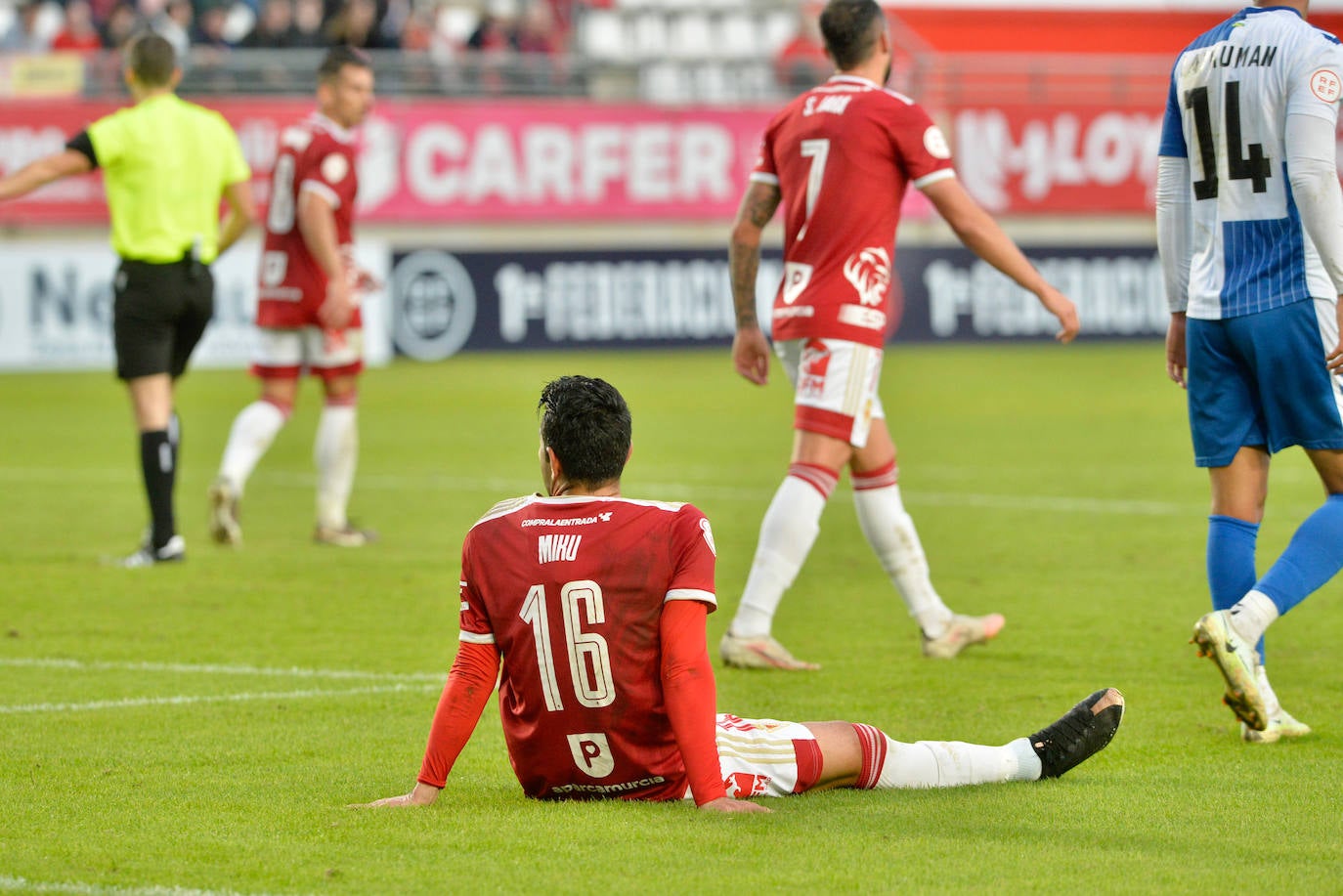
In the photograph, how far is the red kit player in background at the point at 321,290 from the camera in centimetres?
980

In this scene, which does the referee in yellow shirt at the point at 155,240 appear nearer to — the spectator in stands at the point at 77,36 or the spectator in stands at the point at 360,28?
the spectator in stands at the point at 360,28

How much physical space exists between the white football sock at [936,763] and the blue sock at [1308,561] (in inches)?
36.8

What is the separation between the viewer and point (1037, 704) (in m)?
5.81

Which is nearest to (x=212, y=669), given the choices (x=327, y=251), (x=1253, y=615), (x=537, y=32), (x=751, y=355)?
(x=751, y=355)

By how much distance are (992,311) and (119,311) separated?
17.6 meters

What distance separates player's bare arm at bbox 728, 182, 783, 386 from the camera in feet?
21.7

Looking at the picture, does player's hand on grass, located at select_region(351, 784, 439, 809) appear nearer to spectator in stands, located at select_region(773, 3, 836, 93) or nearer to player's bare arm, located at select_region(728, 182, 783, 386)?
player's bare arm, located at select_region(728, 182, 783, 386)

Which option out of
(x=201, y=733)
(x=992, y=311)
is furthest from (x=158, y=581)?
(x=992, y=311)

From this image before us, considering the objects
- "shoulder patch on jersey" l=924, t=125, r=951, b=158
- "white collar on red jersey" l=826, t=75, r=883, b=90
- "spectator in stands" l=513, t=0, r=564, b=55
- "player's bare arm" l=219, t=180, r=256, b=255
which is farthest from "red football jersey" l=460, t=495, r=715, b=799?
"spectator in stands" l=513, t=0, r=564, b=55

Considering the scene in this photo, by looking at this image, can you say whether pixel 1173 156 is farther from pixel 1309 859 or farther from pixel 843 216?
pixel 1309 859

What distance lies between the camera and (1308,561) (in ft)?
17.1

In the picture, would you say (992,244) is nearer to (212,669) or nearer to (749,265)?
(749,265)

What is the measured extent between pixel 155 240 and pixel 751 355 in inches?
145

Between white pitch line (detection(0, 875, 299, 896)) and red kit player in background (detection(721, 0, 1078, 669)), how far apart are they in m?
2.96
